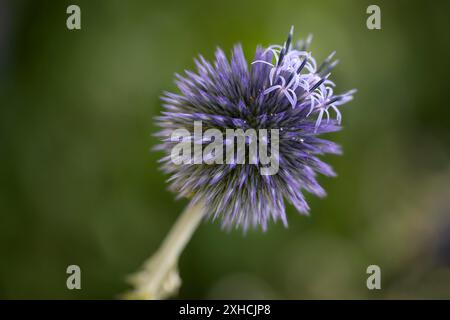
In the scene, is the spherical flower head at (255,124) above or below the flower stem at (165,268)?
above

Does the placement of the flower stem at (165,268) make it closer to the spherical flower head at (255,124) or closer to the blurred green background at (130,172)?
the spherical flower head at (255,124)

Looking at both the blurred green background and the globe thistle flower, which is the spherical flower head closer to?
the globe thistle flower

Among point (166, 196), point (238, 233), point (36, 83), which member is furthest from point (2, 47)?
point (238, 233)

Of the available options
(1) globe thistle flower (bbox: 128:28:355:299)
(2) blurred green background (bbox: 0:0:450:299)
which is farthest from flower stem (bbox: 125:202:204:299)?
(2) blurred green background (bbox: 0:0:450:299)

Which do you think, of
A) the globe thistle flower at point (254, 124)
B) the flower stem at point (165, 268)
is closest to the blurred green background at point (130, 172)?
the flower stem at point (165, 268)
